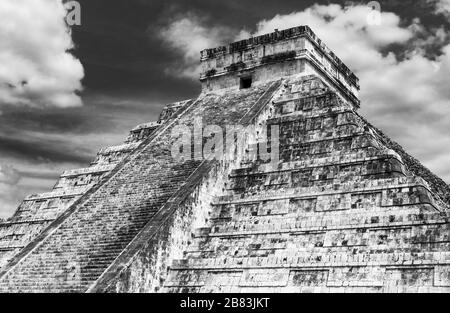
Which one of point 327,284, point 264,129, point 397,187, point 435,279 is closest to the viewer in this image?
point 435,279

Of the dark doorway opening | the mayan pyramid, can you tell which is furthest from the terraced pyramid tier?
the dark doorway opening

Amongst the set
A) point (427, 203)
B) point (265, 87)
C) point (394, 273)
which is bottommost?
point (394, 273)

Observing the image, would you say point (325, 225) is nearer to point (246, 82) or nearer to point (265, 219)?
point (265, 219)

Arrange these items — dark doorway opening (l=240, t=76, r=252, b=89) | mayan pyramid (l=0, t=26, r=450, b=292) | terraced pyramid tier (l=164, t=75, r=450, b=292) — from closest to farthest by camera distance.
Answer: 1. terraced pyramid tier (l=164, t=75, r=450, b=292)
2. mayan pyramid (l=0, t=26, r=450, b=292)
3. dark doorway opening (l=240, t=76, r=252, b=89)

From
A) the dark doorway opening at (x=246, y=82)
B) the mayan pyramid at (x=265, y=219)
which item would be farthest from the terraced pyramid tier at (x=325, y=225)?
the dark doorway opening at (x=246, y=82)

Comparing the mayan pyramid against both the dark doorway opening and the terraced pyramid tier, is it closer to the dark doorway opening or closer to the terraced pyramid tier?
the terraced pyramid tier

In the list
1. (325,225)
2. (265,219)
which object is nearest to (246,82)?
(265,219)

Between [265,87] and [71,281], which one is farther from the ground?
[265,87]

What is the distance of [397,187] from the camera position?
980 centimetres

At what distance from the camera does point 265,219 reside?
1072 centimetres

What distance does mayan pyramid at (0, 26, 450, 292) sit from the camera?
9203 mm
